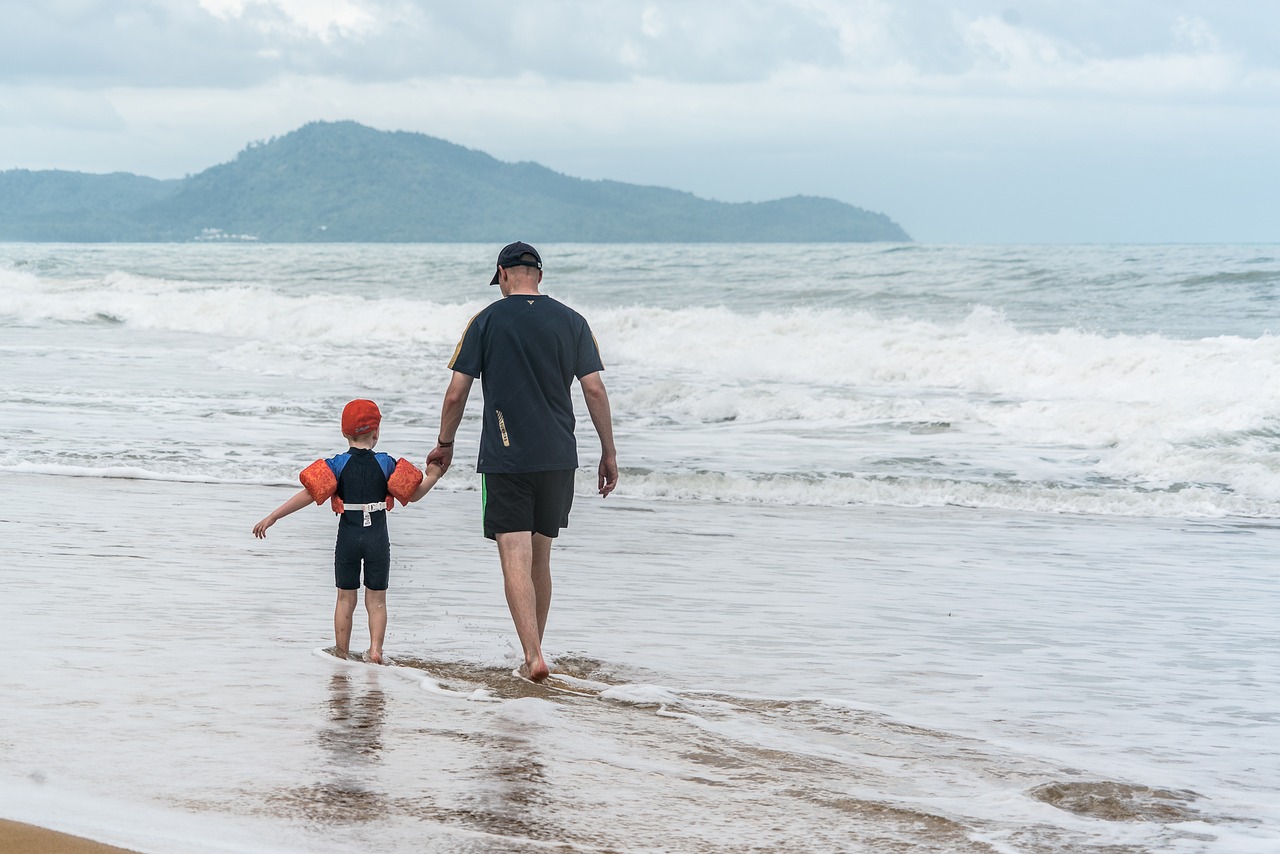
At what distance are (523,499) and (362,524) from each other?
2.21ft

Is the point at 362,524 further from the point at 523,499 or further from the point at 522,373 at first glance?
the point at 522,373

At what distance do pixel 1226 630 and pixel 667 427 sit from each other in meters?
9.58

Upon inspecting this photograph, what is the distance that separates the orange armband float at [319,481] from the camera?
520cm

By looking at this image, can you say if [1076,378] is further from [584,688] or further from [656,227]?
[656,227]

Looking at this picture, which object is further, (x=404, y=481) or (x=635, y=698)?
(x=404, y=481)

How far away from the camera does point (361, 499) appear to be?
534 centimetres

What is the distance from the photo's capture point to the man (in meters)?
5.20

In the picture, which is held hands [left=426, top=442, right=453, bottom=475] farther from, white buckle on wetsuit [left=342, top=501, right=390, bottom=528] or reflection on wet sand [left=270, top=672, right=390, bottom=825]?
reflection on wet sand [left=270, top=672, right=390, bottom=825]

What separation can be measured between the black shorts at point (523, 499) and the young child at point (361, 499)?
0.27m

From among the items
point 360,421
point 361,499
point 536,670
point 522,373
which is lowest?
point 536,670

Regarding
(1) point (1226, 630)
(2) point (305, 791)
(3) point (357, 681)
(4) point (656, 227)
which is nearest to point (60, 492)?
(3) point (357, 681)

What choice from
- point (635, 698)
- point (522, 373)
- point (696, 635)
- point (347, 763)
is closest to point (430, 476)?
point (522, 373)

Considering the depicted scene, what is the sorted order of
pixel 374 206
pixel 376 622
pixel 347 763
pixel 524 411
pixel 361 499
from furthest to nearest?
pixel 374 206
pixel 376 622
pixel 361 499
pixel 524 411
pixel 347 763

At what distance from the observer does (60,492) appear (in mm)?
9977
